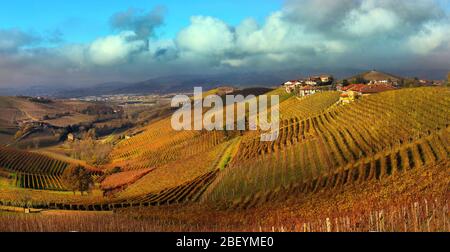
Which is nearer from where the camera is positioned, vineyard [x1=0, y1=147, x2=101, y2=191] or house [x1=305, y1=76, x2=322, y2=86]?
vineyard [x1=0, y1=147, x2=101, y2=191]

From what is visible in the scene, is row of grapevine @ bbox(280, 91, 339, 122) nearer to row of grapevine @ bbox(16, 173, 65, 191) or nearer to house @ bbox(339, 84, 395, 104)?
house @ bbox(339, 84, 395, 104)

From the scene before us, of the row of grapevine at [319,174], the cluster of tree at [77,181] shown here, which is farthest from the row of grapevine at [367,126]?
the cluster of tree at [77,181]

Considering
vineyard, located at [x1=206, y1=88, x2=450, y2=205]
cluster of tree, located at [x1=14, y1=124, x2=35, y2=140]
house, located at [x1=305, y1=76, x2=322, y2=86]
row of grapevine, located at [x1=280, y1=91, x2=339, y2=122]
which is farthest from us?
cluster of tree, located at [x1=14, y1=124, x2=35, y2=140]

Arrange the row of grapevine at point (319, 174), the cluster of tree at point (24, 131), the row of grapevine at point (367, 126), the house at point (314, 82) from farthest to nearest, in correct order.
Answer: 1. the cluster of tree at point (24, 131)
2. the house at point (314, 82)
3. the row of grapevine at point (367, 126)
4. the row of grapevine at point (319, 174)

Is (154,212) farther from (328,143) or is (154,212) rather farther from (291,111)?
(291,111)

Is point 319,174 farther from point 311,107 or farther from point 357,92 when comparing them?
point 357,92

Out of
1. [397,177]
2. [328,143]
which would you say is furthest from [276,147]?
[397,177]

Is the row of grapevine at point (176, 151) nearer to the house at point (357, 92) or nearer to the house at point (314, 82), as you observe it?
the house at point (357, 92)

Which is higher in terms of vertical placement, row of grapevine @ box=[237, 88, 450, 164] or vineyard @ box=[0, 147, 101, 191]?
row of grapevine @ box=[237, 88, 450, 164]

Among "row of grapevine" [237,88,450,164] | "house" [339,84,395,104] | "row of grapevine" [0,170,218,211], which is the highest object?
"house" [339,84,395,104]

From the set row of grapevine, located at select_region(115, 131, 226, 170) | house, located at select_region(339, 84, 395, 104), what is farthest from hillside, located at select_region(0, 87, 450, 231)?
row of grapevine, located at select_region(115, 131, 226, 170)

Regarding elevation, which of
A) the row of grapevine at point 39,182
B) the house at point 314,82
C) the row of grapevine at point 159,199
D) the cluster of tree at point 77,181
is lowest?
the row of grapevine at point 39,182

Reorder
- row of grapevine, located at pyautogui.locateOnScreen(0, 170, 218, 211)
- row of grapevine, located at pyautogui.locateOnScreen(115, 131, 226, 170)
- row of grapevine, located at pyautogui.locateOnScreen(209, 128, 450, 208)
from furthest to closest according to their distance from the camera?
row of grapevine, located at pyautogui.locateOnScreen(115, 131, 226, 170), row of grapevine, located at pyautogui.locateOnScreen(0, 170, 218, 211), row of grapevine, located at pyautogui.locateOnScreen(209, 128, 450, 208)
